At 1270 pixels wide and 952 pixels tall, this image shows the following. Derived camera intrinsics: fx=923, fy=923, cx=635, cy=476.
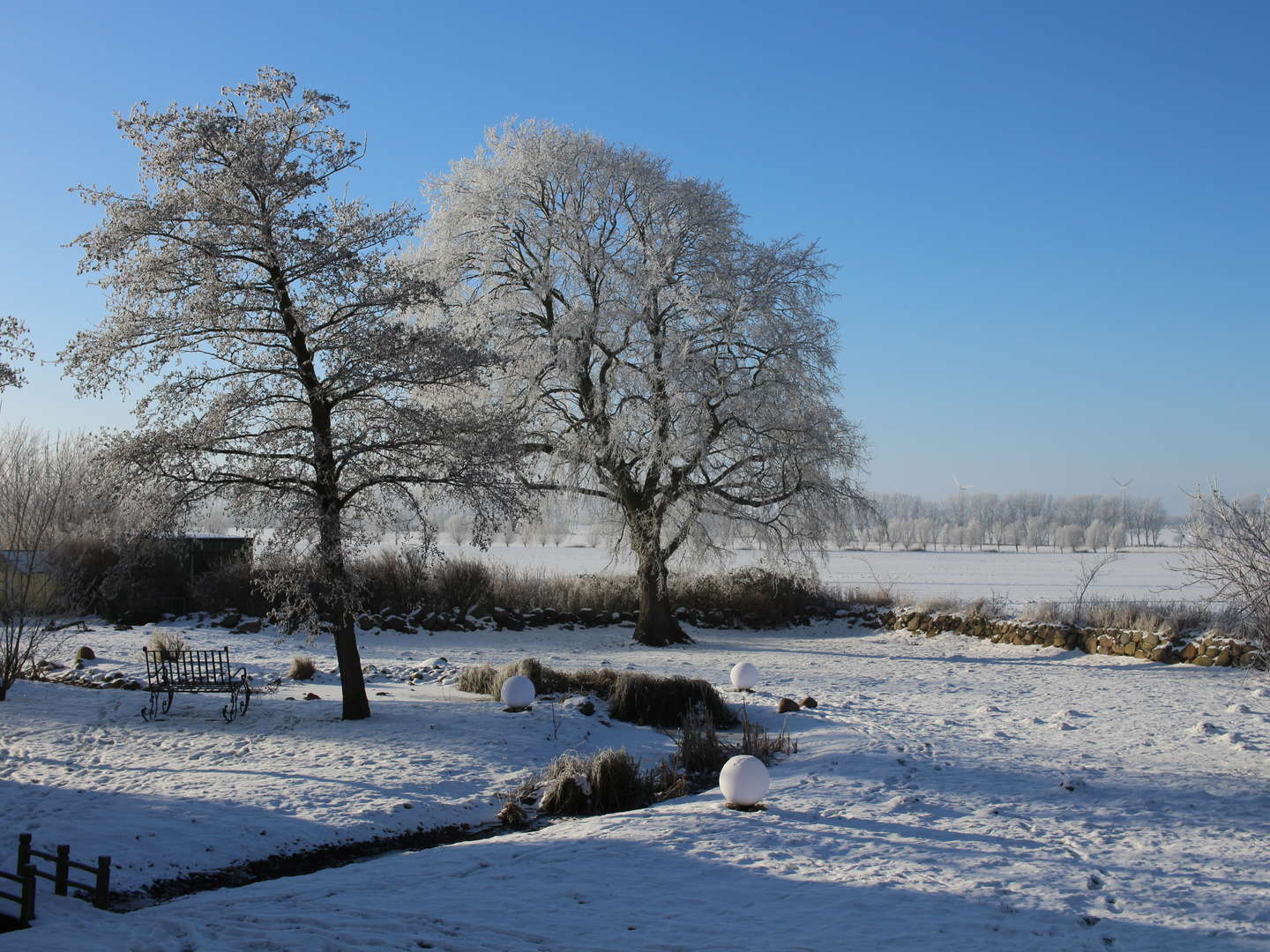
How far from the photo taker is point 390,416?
37.7ft

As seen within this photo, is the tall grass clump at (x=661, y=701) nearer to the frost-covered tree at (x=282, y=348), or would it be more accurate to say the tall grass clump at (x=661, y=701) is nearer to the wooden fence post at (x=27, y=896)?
the frost-covered tree at (x=282, y=348)

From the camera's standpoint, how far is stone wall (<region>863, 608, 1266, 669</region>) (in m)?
16.3

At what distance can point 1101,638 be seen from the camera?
60.0 ft

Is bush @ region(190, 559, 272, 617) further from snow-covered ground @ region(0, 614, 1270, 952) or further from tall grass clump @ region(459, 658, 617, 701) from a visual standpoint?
tall grass clump @ region(459, 658, 617, 701)

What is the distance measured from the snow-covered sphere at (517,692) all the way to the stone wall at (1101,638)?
9.71 meters

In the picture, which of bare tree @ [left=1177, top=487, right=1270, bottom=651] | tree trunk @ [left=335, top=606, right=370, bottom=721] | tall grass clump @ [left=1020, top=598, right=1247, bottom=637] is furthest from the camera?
tall grass clump @ [left=1020, top=598, right=1247, bottom=637]

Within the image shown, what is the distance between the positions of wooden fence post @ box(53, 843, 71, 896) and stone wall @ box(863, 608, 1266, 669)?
43.9ft

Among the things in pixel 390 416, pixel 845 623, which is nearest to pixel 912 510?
pixel 845 623

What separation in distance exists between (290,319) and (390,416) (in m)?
1.72

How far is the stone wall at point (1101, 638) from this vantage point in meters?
16.3

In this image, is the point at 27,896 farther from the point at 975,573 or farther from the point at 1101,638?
the point at 975,573

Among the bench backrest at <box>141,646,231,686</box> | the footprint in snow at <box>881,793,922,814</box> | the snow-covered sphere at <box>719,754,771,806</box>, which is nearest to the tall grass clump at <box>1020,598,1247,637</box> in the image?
the footprint in snow at <box>881,793,922,814</box>

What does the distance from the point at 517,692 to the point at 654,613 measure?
930 centimetres

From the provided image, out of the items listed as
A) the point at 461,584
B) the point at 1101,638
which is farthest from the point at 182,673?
the point at 1101,638
